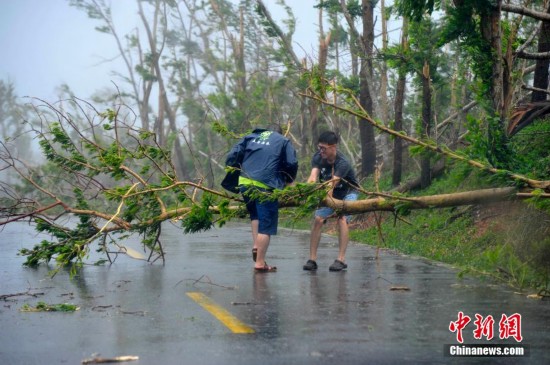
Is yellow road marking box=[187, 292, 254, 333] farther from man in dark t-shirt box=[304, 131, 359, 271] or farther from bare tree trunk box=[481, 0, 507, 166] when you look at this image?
bare tree trunk box=[481, 0, 507, 166]

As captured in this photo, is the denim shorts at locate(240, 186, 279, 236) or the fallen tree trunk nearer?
the fallen tree trunk

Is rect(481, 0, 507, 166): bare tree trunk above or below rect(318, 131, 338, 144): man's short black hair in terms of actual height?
above

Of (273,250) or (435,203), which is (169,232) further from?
(435,203)

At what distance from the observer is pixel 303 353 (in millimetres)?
6199

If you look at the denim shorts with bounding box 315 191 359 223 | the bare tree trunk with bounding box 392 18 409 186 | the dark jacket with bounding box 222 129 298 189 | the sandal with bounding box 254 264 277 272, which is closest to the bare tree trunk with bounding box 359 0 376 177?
the bare tree trunk with bounding box 392 18 409 186

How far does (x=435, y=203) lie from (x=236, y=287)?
2251mm

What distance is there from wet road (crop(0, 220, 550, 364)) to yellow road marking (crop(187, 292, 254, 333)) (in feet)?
0.07

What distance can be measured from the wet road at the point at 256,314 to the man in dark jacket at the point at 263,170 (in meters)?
0.51

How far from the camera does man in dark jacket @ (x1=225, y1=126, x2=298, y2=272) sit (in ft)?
35.9

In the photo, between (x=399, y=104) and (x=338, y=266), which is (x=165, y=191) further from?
(x=399, y=104)

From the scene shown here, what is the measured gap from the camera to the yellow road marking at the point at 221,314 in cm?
719

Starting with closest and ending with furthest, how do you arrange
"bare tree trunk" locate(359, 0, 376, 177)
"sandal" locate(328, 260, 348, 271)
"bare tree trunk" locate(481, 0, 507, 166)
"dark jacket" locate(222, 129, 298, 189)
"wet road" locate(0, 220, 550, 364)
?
"wet road" locate(0, 220, 550, 364) → "bare tree trunk" locate(481, 0, 507, 166) → "dark jacket" locate(222, 129, 298, 189) → "sandal" locate(328, 260, 348, 271) → "bare tree trunk" locate(359, 0, 376, 177)

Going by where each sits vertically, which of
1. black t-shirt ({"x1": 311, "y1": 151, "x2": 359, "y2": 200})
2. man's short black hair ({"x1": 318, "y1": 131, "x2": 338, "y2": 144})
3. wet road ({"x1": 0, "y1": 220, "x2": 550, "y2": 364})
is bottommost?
wet road ({"x1": 0, "y1": 220, "x2": 550, "y2": 364})

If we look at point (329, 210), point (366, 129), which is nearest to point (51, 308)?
point (329, 210)
